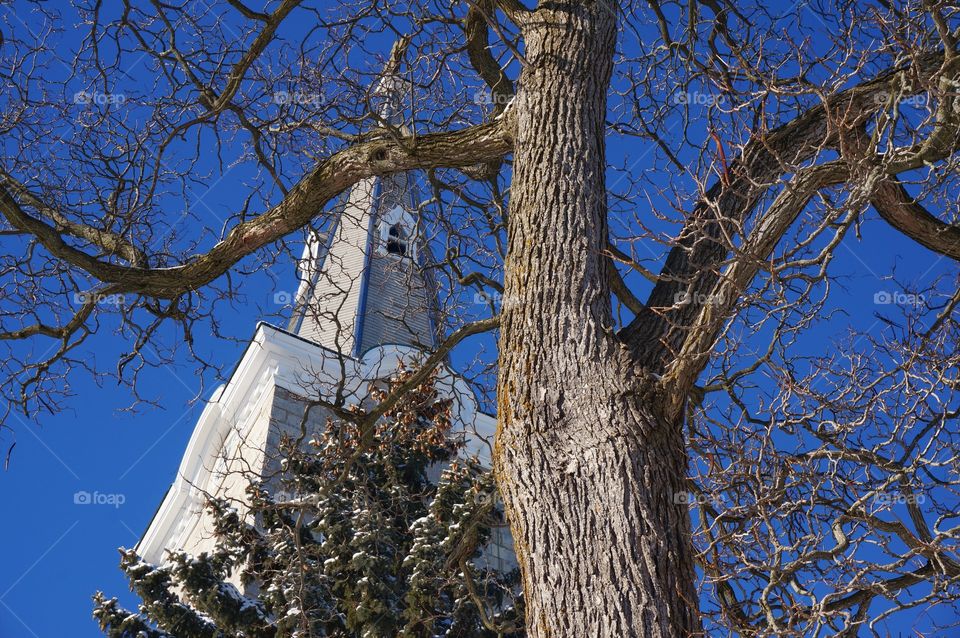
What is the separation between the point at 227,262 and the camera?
215 inches

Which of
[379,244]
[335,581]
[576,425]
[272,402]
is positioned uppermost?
[272,402]

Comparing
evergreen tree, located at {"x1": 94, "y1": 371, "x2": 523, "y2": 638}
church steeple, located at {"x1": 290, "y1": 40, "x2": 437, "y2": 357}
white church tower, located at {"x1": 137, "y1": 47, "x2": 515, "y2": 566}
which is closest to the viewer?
church steeple, located at {"x1": 290, "y1": 40, "x2": 437, "y2": 357}

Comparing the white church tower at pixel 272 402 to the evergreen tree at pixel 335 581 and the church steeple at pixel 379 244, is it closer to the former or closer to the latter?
the evergreen tree at pixel 335 581

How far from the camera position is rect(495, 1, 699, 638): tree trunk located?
10.6 feet

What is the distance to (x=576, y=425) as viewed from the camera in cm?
357

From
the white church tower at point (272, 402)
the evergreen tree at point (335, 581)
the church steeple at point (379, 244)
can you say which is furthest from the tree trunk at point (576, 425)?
the white church tower at point (272, 402)

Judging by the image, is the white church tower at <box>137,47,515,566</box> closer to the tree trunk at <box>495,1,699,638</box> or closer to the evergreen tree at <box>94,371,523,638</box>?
the evergreen tree at <box>94,371,523,638</box>

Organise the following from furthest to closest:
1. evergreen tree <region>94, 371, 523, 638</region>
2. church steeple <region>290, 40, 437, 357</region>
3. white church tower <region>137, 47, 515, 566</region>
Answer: white church tower <region>137, 47, 515, 566</region> → evergreen tree <region>94, 371, 523, 638</region> → church steeple <region>290, 40, 437, 357</region>

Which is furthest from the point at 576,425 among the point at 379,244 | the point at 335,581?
the point at 335,581

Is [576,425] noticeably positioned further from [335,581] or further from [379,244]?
[335,581]

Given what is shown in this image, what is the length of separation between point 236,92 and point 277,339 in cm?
1275

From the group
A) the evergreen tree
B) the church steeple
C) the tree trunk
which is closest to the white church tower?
the evergreen tree

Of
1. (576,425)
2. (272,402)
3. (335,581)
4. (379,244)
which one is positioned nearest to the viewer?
(576,425)

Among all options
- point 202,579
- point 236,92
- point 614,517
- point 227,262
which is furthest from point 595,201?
point 202,579
